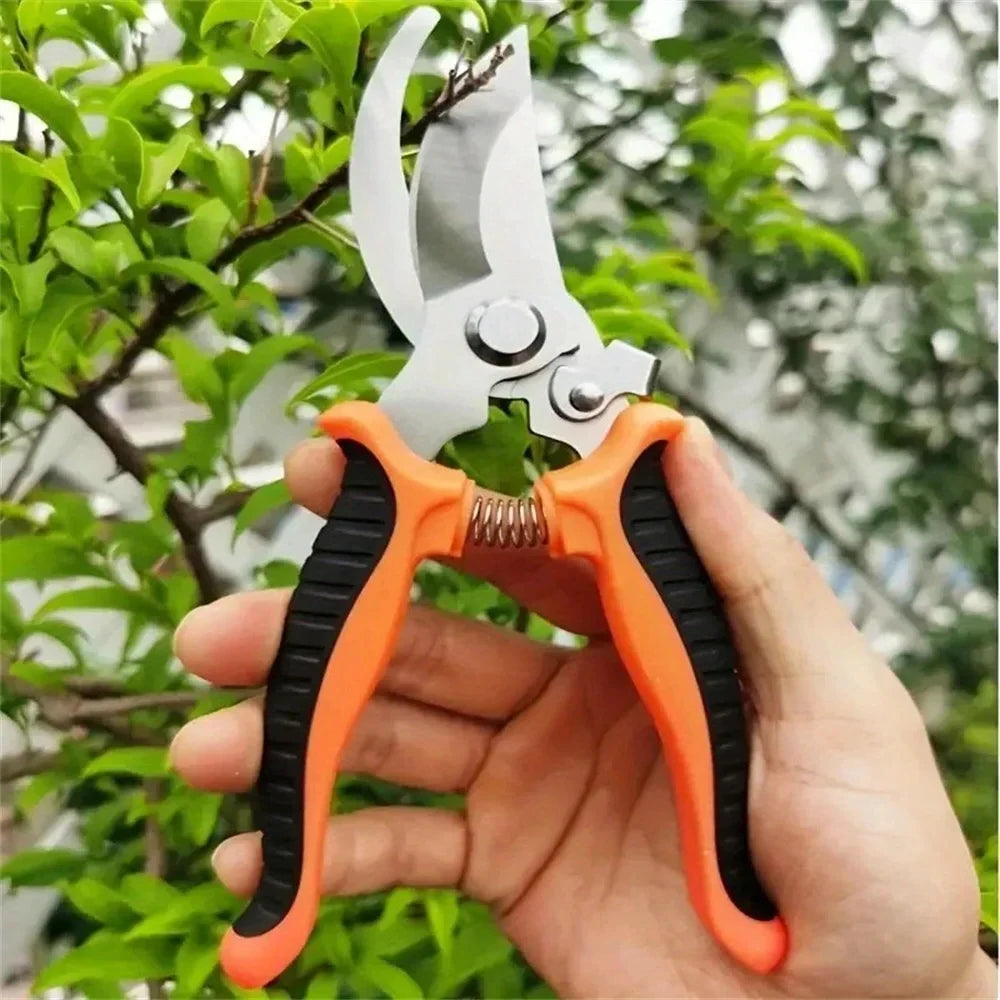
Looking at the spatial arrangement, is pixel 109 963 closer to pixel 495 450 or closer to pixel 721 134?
pixel 495 450

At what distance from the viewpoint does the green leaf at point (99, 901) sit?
1.69ft

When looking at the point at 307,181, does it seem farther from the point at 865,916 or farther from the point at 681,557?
the point at 865,916

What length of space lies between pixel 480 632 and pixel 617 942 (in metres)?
0.18

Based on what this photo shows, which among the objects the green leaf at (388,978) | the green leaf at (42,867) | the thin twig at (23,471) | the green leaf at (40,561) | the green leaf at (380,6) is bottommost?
the green leaf at (42,867)

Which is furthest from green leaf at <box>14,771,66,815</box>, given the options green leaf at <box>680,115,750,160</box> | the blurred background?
green leaf at <box>680,115,750,160</box>

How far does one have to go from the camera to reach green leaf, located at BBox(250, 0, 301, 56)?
0.39 meters

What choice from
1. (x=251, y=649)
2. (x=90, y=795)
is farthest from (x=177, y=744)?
(x=90, y=795)

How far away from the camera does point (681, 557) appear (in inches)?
18.1

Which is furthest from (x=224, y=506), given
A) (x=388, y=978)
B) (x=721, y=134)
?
(x=721, y=134)

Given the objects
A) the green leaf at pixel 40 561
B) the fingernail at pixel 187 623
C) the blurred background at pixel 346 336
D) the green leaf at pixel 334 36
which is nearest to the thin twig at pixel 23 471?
the blurred background at pixel 346 336

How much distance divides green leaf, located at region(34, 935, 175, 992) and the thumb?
12.3 inches

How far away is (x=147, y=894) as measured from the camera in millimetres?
519

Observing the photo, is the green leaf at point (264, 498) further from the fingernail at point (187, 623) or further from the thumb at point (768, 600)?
the thumb at point (768, 600)

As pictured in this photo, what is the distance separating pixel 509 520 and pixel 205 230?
0.60 ft
